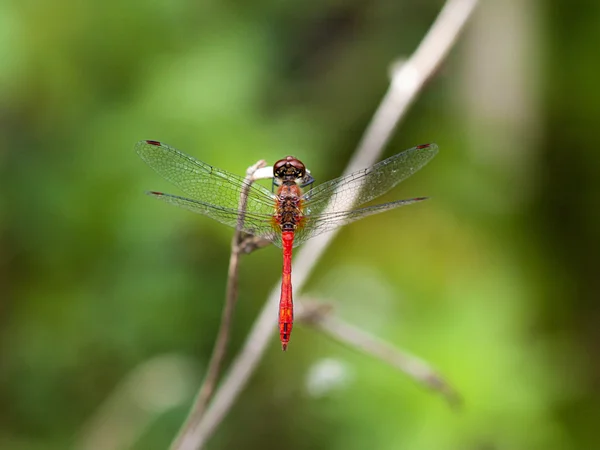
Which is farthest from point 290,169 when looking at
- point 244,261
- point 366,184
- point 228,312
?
point 244,261

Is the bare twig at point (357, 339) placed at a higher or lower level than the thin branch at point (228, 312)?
higher

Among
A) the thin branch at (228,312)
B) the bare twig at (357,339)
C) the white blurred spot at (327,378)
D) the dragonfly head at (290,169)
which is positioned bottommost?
the thin branch at (228,312)

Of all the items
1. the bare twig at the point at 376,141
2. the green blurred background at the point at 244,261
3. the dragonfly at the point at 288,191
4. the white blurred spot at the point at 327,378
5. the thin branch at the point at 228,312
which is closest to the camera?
the thin branch at the point at 228,312

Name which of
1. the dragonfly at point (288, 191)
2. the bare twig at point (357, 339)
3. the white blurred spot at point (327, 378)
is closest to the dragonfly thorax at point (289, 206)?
the dragonfly at point (288, 191)

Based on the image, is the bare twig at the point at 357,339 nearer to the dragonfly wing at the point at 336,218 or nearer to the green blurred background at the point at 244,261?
Result: the dragonfly wing at the point at 336,218

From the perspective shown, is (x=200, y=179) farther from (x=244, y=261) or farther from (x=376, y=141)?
(x=244, y=261)

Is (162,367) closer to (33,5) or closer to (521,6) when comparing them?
(33,5)

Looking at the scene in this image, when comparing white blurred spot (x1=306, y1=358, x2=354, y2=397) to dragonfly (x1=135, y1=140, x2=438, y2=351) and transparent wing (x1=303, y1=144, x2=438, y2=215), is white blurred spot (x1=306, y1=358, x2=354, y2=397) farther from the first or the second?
transparent wing (x1=303, y1=144, x2=438, y2=215)

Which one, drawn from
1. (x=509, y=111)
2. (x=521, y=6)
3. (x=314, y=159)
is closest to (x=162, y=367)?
(x=314, y=159)
